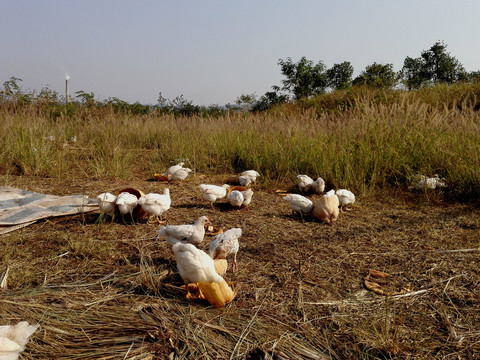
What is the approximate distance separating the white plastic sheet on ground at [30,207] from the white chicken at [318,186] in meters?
2.25

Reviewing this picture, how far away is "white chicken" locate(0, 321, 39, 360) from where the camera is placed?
132 centimetres

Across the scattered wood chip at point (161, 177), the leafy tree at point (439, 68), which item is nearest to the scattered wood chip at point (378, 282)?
the scattered wood chip at point (161, 177)

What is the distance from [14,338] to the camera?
140 centimetres

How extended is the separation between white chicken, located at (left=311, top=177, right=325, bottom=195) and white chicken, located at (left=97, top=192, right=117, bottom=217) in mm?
2125

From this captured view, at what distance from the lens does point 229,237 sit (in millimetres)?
2232

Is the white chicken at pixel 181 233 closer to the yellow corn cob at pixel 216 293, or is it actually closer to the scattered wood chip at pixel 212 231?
the scattered wood chip at pixel 212 231

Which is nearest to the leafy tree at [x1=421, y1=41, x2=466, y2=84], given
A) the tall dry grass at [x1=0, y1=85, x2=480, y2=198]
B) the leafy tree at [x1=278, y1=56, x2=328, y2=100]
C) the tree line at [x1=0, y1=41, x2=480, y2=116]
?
the tree line at [x1=0, y1=41, x2=480, y2=116]

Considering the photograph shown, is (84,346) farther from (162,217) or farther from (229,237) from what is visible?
(162,217)

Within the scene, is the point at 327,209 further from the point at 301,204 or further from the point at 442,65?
the point at 442,65

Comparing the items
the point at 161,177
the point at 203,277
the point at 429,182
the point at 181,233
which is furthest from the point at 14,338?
the point at 429,182

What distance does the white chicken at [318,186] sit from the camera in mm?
3984

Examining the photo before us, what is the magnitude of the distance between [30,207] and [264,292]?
2.38 meters

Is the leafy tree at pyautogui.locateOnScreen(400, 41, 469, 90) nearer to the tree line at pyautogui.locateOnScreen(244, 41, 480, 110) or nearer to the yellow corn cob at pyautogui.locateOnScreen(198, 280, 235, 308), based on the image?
the tree line at pyautogui.locateOnScreen(244, 41, 480, 110)

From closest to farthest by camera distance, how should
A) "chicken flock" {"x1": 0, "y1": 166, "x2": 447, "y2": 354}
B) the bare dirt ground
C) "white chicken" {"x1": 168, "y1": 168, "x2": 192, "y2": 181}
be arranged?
the bare dirt ground → "chicken flock" {"x1": 0, "y1": 166, "x2": 447, "y2": 354} → "white chicken" {"x1": 168, "y1": 168, "x2": 192, "y2": 181}
